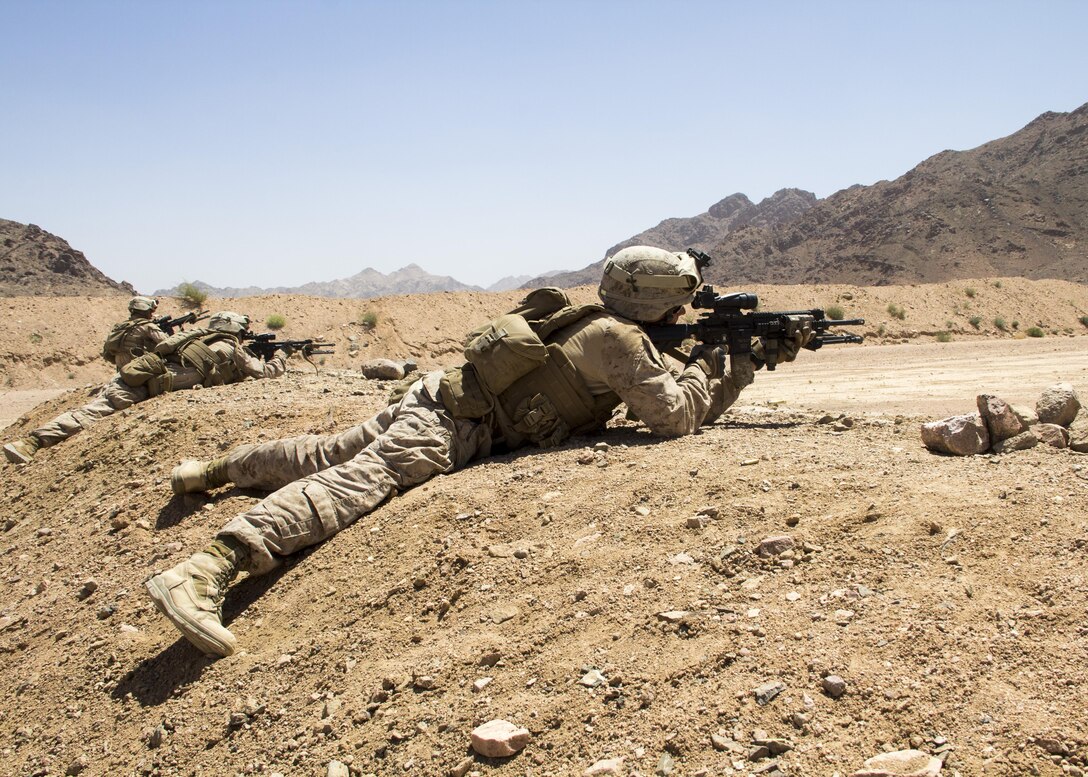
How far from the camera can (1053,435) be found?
4.55m

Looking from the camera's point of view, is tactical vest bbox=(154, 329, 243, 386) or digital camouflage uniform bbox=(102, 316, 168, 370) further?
digital camouflage uniform bbox=(102, 316, 168, 370)

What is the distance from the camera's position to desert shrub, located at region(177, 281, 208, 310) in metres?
25.8

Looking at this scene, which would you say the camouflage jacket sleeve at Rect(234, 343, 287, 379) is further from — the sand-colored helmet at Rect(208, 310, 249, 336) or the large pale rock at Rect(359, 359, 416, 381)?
the large pale rock at Rect(359, 359, 416, 381)

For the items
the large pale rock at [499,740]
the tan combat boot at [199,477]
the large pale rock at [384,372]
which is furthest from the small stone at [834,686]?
Answer: the large pale rock at [384,372]

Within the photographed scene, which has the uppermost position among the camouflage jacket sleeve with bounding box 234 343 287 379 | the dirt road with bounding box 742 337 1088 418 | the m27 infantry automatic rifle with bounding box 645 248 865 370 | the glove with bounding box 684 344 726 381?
the m27 infantry automatic rifle with bounding box 645 248 865 370

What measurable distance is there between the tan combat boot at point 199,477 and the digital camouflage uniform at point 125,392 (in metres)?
4.46

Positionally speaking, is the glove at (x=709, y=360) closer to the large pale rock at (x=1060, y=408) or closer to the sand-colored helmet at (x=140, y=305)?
the large pale rock at (x=1060, y=408)

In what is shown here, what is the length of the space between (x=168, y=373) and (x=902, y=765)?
944 centimetres

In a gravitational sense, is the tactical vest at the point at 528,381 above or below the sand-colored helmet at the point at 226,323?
below

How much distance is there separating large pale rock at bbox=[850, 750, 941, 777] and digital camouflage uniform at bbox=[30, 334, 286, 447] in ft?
29.7

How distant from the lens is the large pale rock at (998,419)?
15.0 feet

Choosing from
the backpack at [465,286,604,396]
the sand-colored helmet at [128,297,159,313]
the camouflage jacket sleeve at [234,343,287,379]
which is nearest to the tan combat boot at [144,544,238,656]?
the backpack at [465,286,604,396]

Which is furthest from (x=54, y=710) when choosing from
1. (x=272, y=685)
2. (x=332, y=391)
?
(x=332, y=391)

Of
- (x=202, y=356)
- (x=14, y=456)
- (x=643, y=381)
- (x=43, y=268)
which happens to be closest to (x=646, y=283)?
(x=643, y=381)
